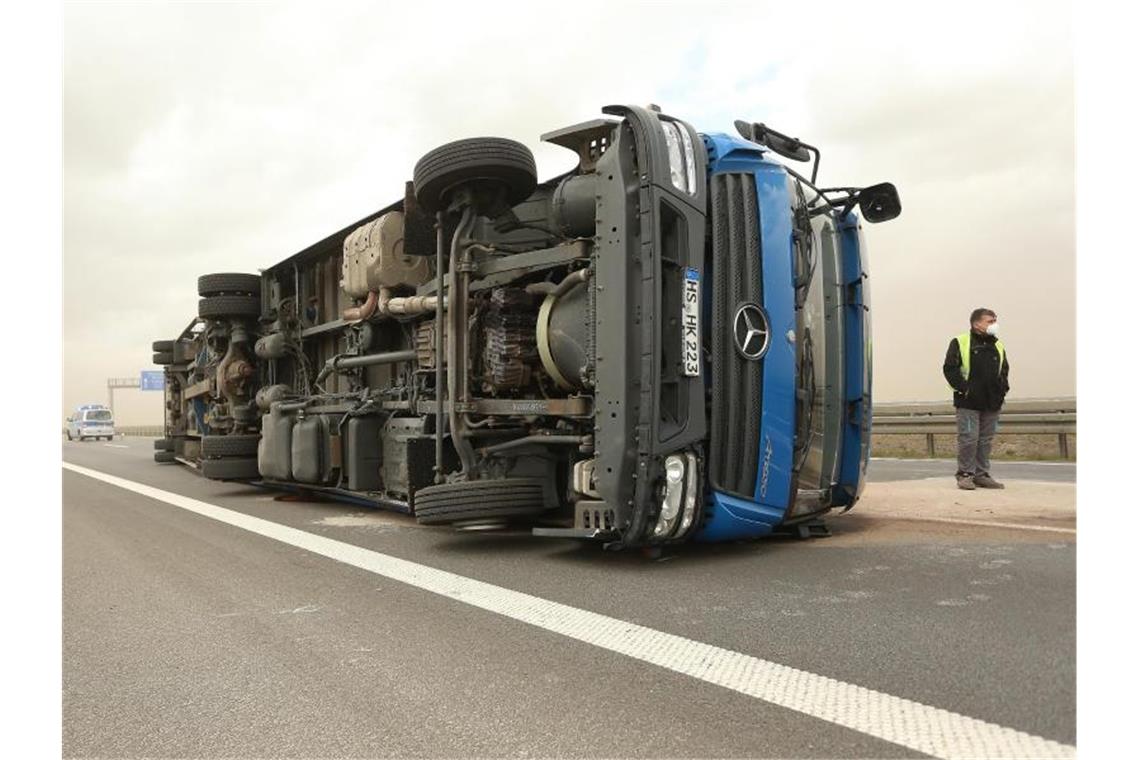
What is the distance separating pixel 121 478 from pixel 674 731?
38.3ft

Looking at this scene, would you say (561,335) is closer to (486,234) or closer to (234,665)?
(486,234)

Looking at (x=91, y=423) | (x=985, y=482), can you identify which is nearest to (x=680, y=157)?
(x=985, y=482)

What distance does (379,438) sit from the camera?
6395mm

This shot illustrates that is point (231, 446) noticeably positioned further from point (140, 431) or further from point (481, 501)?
point (140, 431)

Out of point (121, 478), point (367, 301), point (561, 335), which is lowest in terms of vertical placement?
point (121, 478)

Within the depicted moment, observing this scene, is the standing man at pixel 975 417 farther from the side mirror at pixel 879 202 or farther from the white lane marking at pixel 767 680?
the white lane marking at pixel 767 680

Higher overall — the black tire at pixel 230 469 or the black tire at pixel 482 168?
the black tire at pixel 482 168

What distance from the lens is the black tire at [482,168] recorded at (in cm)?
464

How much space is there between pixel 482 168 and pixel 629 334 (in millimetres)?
→ 1654

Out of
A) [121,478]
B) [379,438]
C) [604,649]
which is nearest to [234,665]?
[604,649]

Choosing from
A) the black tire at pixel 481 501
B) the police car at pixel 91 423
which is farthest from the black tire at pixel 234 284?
the police car at pixel 91 423

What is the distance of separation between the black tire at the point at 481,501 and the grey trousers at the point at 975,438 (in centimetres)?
375

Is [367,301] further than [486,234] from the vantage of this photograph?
Yes

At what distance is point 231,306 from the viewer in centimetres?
927
